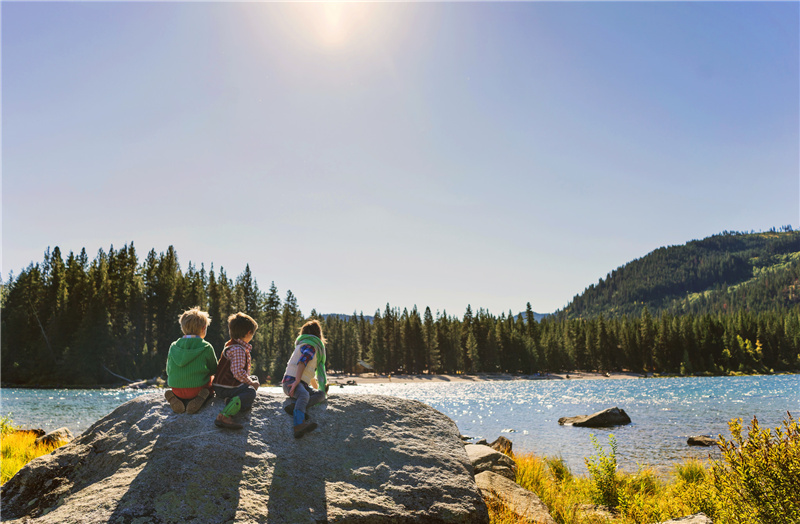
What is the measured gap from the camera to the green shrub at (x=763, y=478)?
16.0 feet

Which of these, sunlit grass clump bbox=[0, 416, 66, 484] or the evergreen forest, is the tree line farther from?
sunlit grass clump bbox=[0, 416, 66, 484]

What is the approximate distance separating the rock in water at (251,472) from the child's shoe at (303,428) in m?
0.08

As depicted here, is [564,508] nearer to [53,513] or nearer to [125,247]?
[53,513]

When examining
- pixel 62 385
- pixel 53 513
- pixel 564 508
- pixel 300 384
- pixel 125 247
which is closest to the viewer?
pixel 53 513

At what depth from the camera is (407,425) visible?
6.25 meters

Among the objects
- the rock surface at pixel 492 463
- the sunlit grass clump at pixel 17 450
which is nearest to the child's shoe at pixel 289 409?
the rock surface at pixel 492 463

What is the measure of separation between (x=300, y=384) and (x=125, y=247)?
89.7m

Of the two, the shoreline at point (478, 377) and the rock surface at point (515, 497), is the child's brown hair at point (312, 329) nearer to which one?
the rock surface at point (515, 497)

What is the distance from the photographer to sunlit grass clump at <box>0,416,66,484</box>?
8.80 m

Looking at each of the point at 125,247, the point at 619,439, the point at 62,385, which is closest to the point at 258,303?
the point at 125,247

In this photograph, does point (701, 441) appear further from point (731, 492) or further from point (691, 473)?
point (731, 492)

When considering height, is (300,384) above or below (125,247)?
below

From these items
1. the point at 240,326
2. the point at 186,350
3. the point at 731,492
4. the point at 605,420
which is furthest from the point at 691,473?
the point at 605,420

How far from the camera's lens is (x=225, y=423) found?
207 inches
